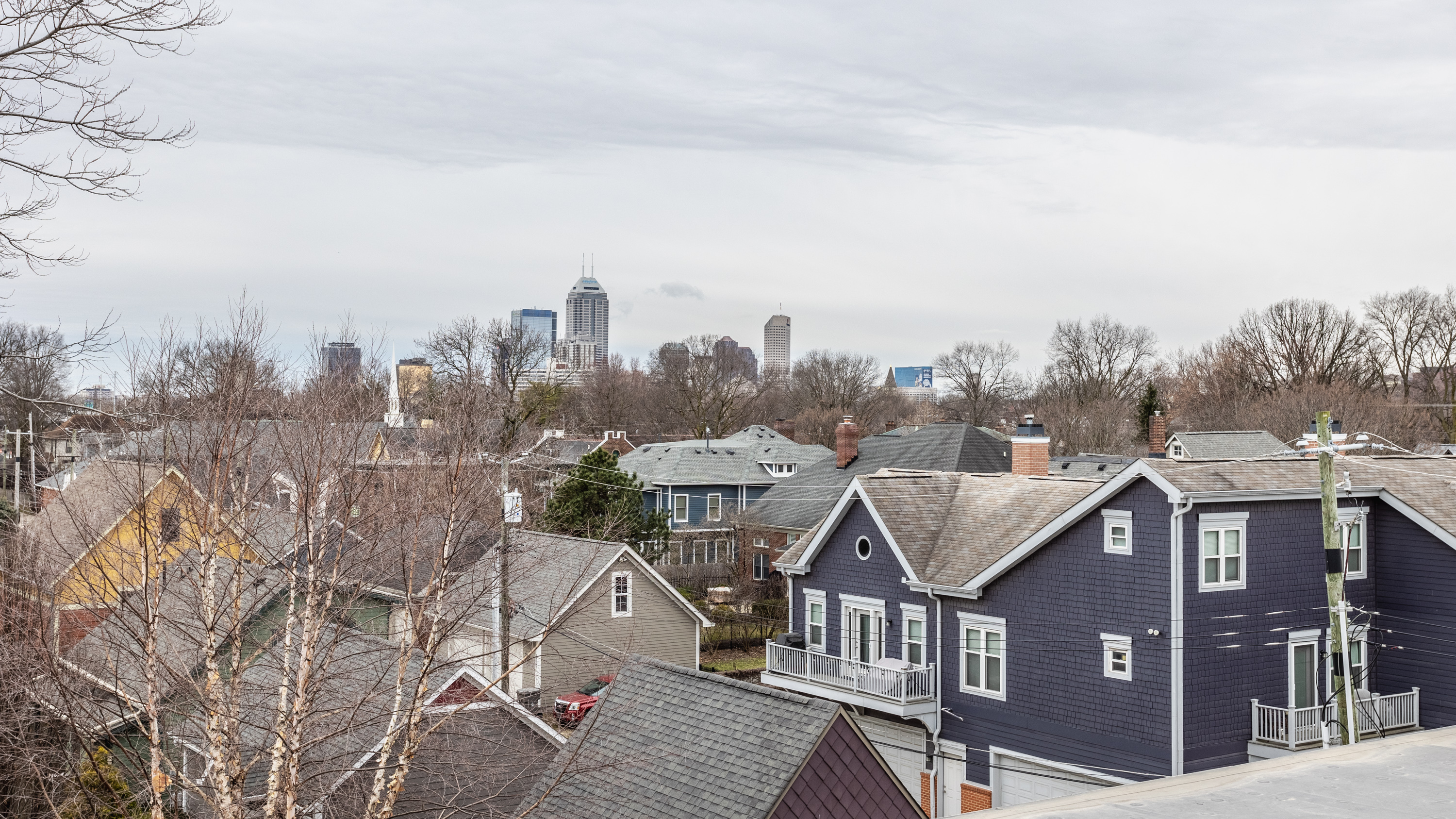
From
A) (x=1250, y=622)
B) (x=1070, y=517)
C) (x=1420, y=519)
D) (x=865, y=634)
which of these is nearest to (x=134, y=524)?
(x=1070, y=517)

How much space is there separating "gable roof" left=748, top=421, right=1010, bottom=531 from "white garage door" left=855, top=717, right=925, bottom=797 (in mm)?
23124

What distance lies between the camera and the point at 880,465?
178 feet

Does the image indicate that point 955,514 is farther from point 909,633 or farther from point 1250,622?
point 1250,622

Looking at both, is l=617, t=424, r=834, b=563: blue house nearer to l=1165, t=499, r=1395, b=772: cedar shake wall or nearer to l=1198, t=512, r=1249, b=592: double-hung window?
l=1165, t=499, r=1395, b=772: cedar shake wall

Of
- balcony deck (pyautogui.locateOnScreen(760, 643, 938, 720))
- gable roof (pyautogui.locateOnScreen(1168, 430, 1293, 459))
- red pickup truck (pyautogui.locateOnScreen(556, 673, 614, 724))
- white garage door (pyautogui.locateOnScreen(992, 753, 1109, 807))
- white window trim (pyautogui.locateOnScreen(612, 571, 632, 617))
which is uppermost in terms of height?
gable roof (pyautogui.locateOnScreen(1168, 430, 1293, 459))

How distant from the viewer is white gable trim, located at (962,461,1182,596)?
71.2ft

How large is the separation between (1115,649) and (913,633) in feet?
18.6

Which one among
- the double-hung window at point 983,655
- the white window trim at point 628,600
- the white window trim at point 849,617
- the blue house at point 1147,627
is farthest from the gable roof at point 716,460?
the double-hung window at point 983,655

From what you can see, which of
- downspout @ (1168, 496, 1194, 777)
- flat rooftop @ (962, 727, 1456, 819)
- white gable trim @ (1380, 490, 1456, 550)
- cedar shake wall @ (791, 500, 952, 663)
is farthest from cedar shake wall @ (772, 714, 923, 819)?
white gable trim @ (1380, 490, 1456, 550)

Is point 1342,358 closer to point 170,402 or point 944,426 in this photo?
point 944,426

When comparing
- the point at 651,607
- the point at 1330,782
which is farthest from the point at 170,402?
the point at 651,607

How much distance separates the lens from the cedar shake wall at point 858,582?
2711cm

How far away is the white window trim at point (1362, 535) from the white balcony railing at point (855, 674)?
9.09 m

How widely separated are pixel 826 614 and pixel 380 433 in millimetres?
16421
